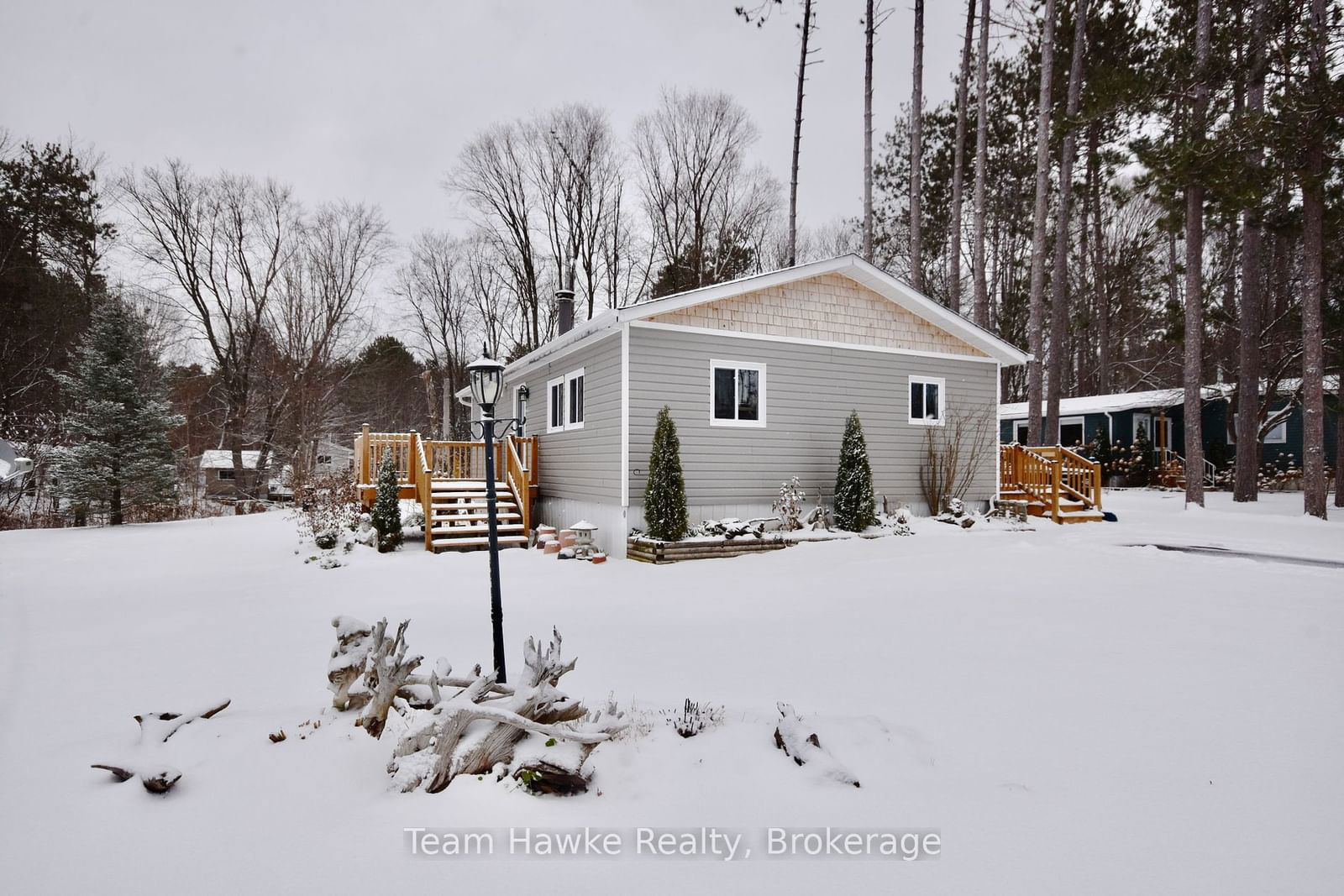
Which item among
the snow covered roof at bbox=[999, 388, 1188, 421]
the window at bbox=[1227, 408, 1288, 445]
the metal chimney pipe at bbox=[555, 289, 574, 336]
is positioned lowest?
the window at bbox=[1227, 408, 1288, 445]

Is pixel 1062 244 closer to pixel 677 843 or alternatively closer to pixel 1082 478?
pixel 1082 478

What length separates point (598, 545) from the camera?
33.4 feet

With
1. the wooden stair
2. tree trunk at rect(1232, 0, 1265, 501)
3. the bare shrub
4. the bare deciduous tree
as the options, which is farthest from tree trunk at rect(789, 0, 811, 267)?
the bare deciduous tree

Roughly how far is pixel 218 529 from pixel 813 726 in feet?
48.0

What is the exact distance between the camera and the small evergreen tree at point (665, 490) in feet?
29.8

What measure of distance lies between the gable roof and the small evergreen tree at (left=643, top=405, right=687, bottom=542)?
5.47 ft

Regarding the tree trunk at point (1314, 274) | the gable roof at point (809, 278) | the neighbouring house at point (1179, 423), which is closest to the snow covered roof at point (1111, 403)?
the neighbouring house at point (1179, 423)

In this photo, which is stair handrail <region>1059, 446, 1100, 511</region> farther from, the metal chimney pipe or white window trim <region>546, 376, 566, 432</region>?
the metal chimney pipe

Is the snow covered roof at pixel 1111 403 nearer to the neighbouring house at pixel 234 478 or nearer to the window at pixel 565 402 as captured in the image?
the window at pixel 565 402

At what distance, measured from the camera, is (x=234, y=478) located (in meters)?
24.3

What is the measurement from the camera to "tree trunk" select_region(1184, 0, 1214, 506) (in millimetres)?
11602

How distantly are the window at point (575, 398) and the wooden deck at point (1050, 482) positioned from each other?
8306mm

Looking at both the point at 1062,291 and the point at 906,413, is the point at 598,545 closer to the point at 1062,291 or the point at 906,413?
the point at 906,413

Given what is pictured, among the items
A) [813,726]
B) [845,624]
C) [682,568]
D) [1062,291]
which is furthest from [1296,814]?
[1062,291]
